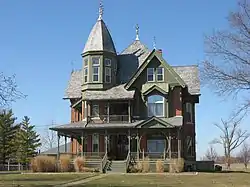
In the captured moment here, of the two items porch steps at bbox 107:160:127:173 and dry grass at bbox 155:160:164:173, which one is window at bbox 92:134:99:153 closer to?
porch steps at bbox 107:160:127:173

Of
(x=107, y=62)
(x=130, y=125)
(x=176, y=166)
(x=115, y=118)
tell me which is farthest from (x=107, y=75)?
(x=176, y=166)

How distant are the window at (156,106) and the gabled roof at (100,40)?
23.0 ft

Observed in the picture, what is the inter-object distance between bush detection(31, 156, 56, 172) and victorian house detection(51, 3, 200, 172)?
3.56 meters

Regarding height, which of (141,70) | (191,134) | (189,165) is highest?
(141,70)

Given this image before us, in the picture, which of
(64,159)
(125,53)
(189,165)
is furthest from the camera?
(125,53)

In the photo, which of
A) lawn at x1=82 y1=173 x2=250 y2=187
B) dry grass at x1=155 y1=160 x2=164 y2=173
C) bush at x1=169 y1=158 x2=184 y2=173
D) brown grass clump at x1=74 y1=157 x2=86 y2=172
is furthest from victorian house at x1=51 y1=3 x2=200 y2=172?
lawn at x1=82 y1=173 x2=250 y2=187

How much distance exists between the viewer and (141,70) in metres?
46.9

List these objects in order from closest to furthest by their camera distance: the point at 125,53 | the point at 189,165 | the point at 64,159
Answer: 1. the point at 64,159
2. the point at 189,165
3. the point at 125,53

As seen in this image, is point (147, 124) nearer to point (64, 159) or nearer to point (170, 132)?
point (170, 132)

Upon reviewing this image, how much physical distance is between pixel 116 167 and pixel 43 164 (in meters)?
6.61

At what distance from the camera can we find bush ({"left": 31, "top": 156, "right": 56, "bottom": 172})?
42.6 meters

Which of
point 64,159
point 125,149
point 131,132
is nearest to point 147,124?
point 131,132

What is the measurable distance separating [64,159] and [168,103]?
11621 mm

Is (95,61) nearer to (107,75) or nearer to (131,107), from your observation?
(107,75)
